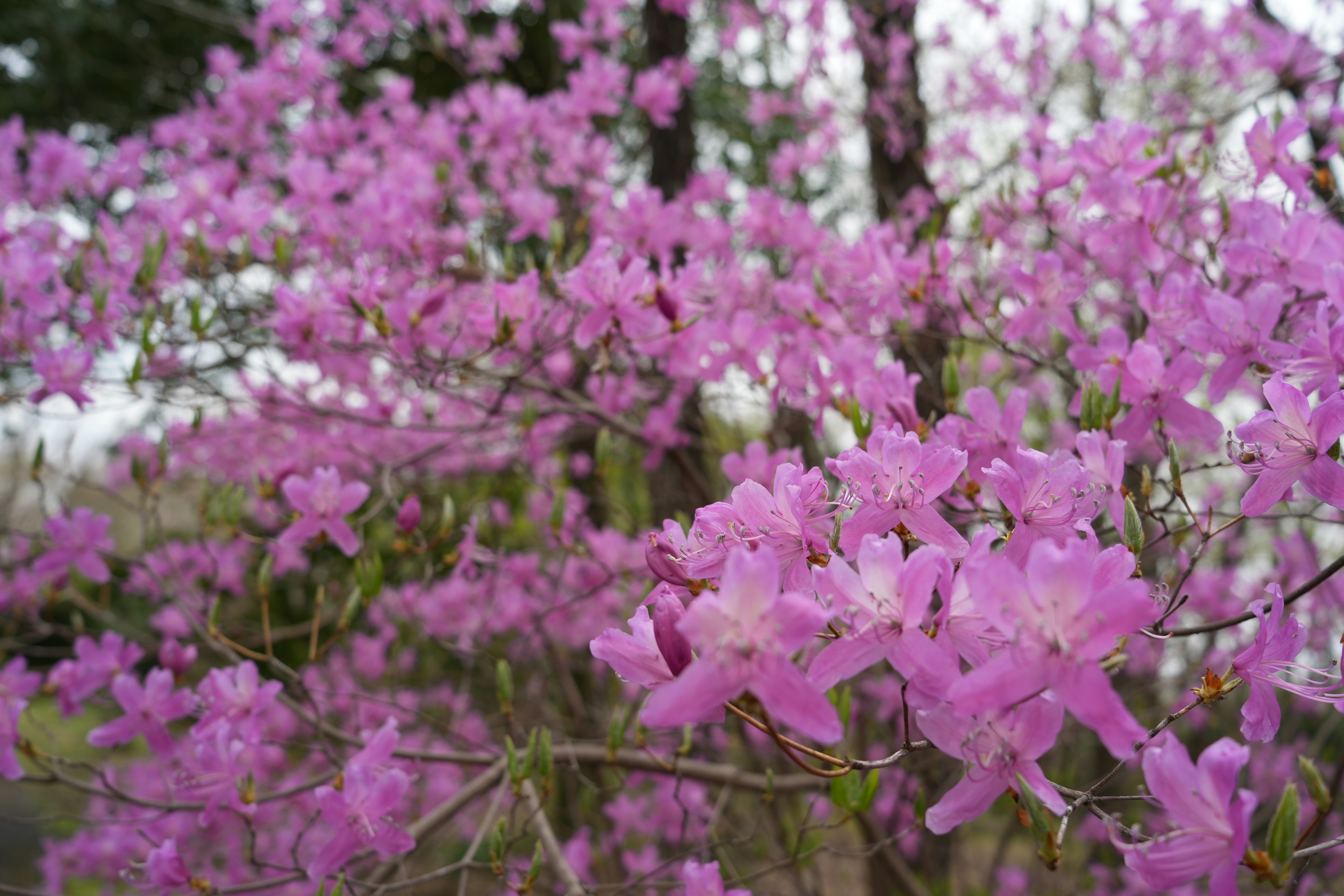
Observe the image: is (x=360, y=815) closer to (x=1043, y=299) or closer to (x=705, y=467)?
(x=1043, y=299)

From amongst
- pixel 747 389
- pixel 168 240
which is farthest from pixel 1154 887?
pixel 168 240

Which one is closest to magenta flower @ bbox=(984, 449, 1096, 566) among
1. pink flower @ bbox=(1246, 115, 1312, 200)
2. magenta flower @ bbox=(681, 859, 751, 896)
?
magenta flower @ bbox=(681, 859, 751, 896)

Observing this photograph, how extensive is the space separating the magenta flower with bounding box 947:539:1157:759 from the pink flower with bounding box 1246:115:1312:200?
1.40 meters

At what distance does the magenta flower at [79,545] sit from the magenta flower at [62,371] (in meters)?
0.32

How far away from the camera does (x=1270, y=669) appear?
0.91 m

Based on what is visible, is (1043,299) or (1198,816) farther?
(1043,299)

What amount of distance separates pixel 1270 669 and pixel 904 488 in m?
0.49

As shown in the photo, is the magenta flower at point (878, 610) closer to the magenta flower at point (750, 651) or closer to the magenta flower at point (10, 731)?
the magenta flower at point (750, 651)

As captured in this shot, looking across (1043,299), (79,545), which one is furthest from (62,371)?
(1043,299)

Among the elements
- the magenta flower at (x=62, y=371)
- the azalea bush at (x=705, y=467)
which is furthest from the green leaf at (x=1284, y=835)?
the magenta flower at (x=62, y=371)

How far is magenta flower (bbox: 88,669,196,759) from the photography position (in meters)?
1.63

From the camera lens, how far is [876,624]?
79cm

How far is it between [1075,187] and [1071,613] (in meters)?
1.84

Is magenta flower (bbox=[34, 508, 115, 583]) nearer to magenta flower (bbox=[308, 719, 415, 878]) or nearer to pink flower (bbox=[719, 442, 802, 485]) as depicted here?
magenta flower (bbox=[308, 719, 415, 878])
